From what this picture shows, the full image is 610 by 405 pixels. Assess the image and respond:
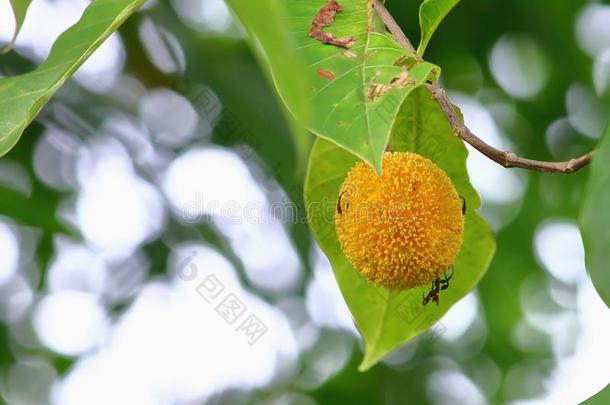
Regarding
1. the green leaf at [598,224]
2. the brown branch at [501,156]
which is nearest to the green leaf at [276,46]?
the green leaf at [598,224]

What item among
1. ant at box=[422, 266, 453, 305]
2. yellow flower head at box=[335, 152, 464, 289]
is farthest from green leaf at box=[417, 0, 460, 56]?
ant at box=[422, 266, 453, 305]

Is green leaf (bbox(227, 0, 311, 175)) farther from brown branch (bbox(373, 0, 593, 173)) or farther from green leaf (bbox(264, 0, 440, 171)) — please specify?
brown branch (bbox(373, 0, 593, 173))

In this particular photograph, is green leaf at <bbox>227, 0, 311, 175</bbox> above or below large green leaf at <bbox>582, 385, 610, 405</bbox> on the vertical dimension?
above

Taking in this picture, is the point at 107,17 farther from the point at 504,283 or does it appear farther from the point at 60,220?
the point at 504,283

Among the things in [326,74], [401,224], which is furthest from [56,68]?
[401,224]

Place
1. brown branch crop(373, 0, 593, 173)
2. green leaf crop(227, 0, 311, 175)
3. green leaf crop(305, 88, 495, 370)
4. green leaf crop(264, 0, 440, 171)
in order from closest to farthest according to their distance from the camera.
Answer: green leaf crop(227, 0, 311, 175) < green leaf crop(264, 0, 440, 171) < brown branch crop(373, 0, 593, 173) < green leaf crop(305, 88, 495, 370)

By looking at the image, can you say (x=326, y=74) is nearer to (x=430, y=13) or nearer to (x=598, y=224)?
(x=430, y=13)
